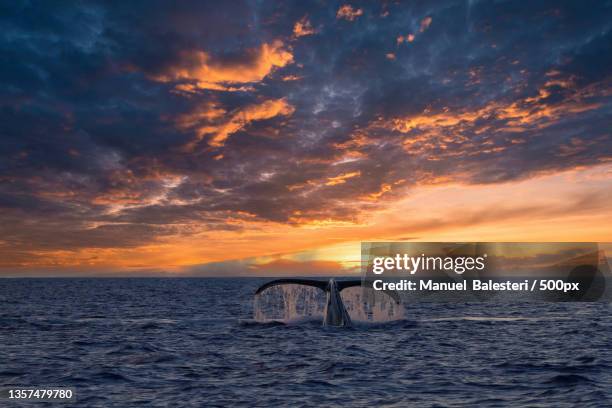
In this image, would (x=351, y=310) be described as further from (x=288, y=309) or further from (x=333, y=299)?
(x=333, y=299)

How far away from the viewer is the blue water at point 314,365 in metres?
17.0

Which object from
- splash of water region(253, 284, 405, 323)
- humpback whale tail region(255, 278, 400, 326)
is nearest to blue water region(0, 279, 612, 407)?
humpback whale tail region(255, 278, 400, 326)

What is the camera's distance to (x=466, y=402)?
16.2 metres

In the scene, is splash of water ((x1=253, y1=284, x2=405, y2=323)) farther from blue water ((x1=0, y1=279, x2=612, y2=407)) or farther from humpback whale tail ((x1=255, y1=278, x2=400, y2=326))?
blue water ((x1=0, y1=279, x2=612, y2=407))

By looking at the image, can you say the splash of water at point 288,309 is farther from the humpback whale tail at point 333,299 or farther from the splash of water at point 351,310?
the humpback whale tail at point 333,299

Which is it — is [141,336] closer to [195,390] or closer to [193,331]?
[193,331]

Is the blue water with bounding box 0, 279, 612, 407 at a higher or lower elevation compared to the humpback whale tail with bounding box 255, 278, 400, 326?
lower

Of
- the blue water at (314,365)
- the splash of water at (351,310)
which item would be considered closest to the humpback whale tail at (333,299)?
the splash of water at (351,310)

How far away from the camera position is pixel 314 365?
72.7 ft

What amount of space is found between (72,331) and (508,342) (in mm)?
27567

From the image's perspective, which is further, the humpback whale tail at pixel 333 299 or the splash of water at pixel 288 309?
the splash of water at pixel 288 309

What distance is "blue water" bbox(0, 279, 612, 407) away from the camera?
1700 cm

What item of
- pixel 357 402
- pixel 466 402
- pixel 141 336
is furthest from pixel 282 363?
pixel 141 336

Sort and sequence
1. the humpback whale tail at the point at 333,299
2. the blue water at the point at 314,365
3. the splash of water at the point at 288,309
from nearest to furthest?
the blue water at the point at 314,365
the humpback whale tail at the point at 333,299
the splash of water at the point at 288,309
